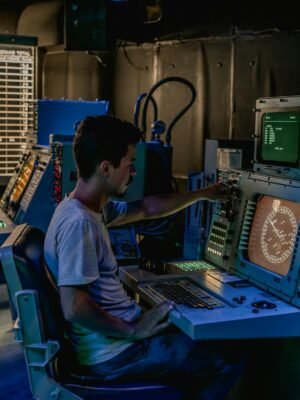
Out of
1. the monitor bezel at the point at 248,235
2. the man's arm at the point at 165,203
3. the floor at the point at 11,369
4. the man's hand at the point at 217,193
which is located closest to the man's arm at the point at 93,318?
the monitor bezel at the point at 248,235

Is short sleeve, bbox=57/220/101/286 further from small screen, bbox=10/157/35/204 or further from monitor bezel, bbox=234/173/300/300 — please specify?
small screen, bbox=10/157/35/204

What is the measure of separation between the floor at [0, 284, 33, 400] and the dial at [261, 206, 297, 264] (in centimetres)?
177

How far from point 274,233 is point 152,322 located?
752 mm

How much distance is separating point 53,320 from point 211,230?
1173 millimetres

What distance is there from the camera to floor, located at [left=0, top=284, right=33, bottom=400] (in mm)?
3504

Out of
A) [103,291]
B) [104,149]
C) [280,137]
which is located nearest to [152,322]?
[103,291]

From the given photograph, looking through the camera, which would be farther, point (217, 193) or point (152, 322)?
point (217, 193)

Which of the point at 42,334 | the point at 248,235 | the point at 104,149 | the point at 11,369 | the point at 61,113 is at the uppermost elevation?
the point at 61,113

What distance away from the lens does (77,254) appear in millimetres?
2049

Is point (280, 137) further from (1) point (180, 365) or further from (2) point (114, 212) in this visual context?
(1) point (180, 365)

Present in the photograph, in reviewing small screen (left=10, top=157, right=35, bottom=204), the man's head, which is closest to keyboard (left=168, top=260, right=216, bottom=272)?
the man's head

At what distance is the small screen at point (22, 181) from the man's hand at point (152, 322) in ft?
8.65

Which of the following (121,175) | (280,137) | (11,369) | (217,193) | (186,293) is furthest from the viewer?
(11,369)

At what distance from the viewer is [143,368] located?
2.25 metres
